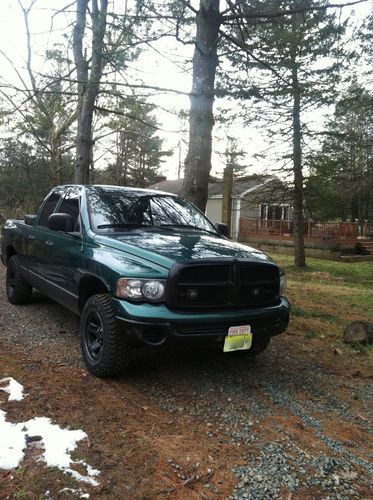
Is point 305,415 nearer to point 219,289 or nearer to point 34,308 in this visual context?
point 219,289

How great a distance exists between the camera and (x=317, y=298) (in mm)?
9414

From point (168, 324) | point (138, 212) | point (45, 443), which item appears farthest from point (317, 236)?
point (45, 443)

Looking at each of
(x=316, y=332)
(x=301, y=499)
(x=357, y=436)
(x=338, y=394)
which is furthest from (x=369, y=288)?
(x=301, y=499)


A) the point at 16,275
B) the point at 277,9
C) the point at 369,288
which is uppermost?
the point at 277,9

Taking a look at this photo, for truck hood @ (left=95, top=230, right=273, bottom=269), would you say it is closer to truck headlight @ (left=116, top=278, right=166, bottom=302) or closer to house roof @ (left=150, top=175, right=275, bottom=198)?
truck headlight @ (left=116, top=278, right=166, bottom=302)

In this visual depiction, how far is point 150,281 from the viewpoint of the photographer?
3521 millimetres

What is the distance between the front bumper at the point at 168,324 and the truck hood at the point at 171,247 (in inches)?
16.4

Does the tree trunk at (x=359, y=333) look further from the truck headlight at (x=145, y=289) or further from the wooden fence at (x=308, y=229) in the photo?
the wooden fence at (x=308, y=229)

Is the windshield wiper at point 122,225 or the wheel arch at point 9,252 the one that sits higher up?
the windshield wiper at point 122,225

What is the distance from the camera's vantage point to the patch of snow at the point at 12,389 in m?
3.44

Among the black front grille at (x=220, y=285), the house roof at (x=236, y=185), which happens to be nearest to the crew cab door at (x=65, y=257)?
the black front grille at (x=220, y=285)

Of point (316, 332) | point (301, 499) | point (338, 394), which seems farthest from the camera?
point (316, 332)

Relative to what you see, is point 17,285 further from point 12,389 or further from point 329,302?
point 329,302

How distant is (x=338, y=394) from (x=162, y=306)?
196cm
